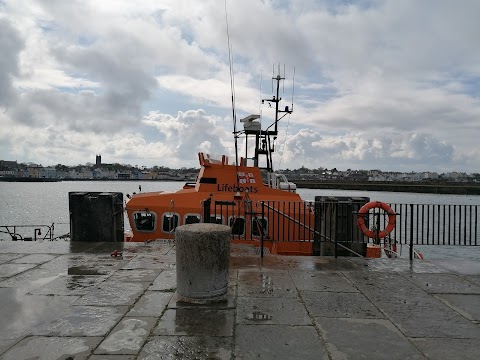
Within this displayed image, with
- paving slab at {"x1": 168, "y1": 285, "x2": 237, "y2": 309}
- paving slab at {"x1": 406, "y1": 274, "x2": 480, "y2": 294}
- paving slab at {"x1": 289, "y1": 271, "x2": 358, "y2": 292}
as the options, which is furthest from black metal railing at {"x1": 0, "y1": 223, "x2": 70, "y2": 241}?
paving slab at {"x1": 406, "y1": 274, "x2": 480, "y2": 294}

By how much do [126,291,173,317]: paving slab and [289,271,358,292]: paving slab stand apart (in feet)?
7.16

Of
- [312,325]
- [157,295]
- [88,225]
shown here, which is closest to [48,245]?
[88,225]

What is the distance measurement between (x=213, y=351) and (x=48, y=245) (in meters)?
7.49

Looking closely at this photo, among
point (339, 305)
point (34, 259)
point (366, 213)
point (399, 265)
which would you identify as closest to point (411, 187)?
point (366, 213)

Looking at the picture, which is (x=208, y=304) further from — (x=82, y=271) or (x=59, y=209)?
(x=59, y=209)

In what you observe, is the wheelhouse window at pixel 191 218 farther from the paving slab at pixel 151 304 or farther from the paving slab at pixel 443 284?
the paving slab at pixel 443 284

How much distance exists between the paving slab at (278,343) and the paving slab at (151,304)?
1.23 m

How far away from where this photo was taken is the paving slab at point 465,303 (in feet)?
18.0

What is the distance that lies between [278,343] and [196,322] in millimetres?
1115

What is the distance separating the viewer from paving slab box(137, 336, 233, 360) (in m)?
4.04

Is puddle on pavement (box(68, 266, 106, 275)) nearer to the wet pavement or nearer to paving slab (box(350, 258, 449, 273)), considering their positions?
the wet pavement

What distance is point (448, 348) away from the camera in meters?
4.37

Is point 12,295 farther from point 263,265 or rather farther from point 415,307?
point 415,307

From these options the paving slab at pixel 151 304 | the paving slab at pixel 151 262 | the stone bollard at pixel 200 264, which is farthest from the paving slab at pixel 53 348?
the paving slab at pixel 151 262
